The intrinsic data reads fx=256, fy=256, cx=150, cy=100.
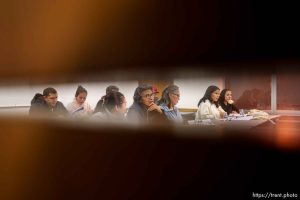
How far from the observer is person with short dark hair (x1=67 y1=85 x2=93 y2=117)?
59 centimetres

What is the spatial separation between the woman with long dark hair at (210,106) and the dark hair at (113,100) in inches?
6.7

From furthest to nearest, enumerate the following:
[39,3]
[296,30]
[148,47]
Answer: [39,3] < [148,47] < [296,30]

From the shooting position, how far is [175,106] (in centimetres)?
52

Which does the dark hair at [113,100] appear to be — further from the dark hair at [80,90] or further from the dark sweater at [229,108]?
the dark sweater at [229,108]

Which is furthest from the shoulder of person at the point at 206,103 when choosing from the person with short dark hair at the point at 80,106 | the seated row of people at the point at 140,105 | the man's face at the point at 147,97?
the person with short dark hair at the point at 80,106

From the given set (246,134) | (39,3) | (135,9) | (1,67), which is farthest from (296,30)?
(1,67)

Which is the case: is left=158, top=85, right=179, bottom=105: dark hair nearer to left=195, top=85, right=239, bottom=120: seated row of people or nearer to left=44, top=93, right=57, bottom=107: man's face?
left=195, top=85, right=239, bottom=120: seated row of people

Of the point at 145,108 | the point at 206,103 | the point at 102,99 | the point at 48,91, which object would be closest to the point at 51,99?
the point at 48,91

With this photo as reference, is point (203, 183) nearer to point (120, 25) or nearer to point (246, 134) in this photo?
point (246, 134)

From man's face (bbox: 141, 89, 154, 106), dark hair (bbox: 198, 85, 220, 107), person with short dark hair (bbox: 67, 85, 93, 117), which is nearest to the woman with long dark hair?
dark hair (bbox: 198, 85, 220, 107)

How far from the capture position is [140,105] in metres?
0.55

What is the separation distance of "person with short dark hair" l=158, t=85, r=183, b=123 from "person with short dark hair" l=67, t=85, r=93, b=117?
176 mm

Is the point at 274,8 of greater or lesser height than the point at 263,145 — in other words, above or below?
above

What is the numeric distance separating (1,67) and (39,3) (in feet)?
0.68
